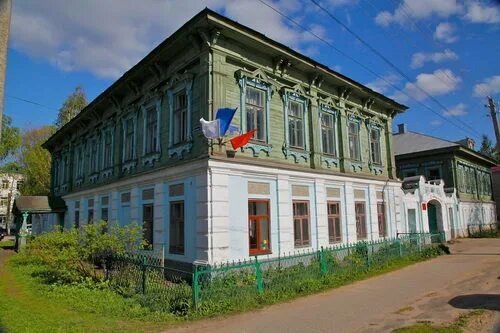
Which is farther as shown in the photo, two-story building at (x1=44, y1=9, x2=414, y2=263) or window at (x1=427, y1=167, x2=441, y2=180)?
window at (x1=427, y1=167, x2=441, y2=180)

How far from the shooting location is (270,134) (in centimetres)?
1349

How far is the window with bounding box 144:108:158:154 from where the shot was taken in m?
15.0

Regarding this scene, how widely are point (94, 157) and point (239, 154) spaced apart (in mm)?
13052

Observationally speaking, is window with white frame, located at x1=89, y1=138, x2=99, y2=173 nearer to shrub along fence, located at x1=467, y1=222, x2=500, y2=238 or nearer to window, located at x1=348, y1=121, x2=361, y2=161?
window, located at x1=348, y1=121, x2=361, y2=161

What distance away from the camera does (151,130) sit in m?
15.3

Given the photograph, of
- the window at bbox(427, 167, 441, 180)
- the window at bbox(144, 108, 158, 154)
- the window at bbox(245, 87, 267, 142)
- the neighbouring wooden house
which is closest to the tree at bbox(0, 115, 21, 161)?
the neighbouring wooden house

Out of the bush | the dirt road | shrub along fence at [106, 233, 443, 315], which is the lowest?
the dirt road

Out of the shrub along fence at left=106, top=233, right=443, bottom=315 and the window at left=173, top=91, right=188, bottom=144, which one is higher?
the window at left=173, top=91, right=188, bottom=144

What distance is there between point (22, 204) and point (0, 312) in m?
18.2

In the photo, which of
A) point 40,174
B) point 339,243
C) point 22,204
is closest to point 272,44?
point 339,243

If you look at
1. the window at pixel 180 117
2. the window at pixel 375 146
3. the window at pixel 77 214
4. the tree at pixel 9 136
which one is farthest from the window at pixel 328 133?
the tree at pixel 9 136

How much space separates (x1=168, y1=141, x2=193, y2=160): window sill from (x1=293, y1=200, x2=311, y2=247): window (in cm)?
461

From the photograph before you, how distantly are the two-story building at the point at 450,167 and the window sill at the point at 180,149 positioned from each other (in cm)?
2092

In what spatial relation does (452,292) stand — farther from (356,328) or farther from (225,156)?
(225,156)
